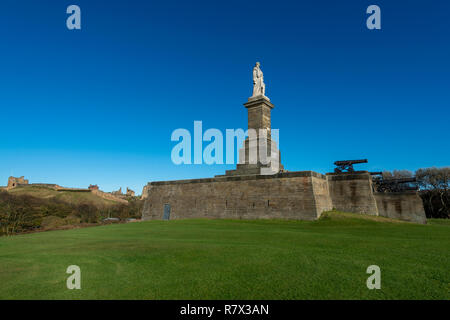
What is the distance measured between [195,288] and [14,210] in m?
25.5

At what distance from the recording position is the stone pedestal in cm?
2066

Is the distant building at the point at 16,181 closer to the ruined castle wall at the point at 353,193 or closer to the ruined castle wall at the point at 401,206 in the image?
the ruined castle wall at the point at 353,193

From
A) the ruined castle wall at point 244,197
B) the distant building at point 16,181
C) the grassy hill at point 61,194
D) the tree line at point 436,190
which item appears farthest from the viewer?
the distant building at point 16,181

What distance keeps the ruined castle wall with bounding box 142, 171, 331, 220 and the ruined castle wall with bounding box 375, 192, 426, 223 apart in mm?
4020

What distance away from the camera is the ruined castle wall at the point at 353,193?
18.5 metres

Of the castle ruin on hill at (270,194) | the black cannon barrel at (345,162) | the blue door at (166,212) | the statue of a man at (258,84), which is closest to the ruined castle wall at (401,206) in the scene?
the castle ruin on hill at (270,194)

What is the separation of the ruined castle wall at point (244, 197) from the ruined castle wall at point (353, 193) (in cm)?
118

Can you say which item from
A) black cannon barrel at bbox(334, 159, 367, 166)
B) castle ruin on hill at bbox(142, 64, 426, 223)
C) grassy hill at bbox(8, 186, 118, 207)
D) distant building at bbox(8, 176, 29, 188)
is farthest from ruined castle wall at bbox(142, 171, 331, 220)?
distant building at bbox(8, 176, 29, 188)

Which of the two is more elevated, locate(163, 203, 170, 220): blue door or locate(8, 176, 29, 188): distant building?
locate(8, 176, 29, 188): distant building

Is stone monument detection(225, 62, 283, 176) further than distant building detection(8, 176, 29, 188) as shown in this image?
No

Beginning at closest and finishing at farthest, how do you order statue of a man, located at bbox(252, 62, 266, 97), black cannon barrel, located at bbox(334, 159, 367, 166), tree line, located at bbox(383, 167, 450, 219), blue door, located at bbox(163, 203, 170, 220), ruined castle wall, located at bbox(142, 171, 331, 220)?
1. ruined castle wall, located at bbox(142, 171, 331, 220)
2. black cannon barrel, located at bbox(334, 159, 367, 166)
3. statue of a man, located at bbox(252, 62, 266, 97)
4. blue door, located at bbox(163, 203, 170, 220)
5. tree line, located at bbox(383, 167, 450, 219)

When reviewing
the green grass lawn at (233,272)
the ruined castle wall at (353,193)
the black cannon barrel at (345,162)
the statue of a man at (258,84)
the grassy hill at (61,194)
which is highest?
the statue of a man at (258,84)

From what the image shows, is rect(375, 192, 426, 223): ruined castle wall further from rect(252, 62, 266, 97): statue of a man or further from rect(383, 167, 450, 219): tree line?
rect(383, 167, 450, 219): tree line
